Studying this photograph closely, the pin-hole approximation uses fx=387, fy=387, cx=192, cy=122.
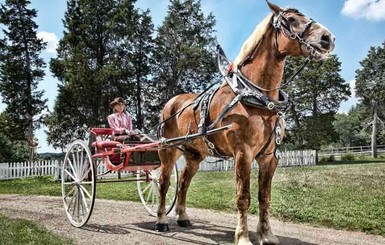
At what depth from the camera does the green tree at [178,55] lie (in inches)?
1347

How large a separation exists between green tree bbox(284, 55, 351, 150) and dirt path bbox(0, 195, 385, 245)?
101 feet

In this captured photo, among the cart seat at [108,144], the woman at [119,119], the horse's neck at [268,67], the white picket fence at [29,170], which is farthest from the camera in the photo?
the white picket fence at [29,170]

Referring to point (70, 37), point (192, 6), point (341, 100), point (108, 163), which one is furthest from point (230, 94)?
point (341, 100)

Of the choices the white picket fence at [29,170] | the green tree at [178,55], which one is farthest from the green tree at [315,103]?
the white picket fence at [29,170]

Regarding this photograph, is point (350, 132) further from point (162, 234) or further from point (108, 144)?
point (162, 234)

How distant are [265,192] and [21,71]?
28.8m

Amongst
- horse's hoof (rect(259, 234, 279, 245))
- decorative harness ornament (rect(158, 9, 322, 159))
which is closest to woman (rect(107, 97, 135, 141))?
decorative harness ornament (rect(158, 9, 322, 159))

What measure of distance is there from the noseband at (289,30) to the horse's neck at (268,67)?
14cm

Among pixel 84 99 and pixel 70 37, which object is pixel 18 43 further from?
pixel 84 99

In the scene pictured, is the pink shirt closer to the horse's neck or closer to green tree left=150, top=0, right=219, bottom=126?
the horse's neck

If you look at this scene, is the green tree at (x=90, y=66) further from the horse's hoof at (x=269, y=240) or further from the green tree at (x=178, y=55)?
the horse's hoof at (x=269, y=240)

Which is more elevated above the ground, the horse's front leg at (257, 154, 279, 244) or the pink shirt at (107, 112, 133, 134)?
the pink shirt at (107, 112, 133, 134)

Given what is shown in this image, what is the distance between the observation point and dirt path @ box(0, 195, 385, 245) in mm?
5957

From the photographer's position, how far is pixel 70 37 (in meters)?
31.1
